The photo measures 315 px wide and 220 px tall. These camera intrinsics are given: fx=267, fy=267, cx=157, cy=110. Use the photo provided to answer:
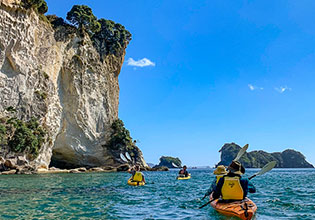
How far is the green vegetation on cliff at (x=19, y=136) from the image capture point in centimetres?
3058

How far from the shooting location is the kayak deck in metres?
7.15

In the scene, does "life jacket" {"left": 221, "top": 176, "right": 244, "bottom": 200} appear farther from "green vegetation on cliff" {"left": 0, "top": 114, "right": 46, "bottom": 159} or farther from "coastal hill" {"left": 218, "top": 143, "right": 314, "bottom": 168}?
"coastal hill" {"left": 218, "top": 143, "right": 314, "bottom": 168}

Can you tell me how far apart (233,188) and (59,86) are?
4054 cm

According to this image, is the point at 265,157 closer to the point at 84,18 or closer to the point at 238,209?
the point at 84,18

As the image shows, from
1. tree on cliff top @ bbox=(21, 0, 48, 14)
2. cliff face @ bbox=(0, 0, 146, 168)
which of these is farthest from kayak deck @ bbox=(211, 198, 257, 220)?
tree on cliff top @ bbox=(21, 0, 48, 14)

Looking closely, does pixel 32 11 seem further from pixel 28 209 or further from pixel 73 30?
pixel 28 209

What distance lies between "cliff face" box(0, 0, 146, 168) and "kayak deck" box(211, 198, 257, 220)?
3047 centimetres

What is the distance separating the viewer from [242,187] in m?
7.95

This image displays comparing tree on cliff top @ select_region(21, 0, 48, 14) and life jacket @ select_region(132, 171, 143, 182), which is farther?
tree on cliff top @ select_region(21, 0, 48, 14)

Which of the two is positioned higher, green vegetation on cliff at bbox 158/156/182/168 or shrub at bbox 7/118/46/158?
shrub at bbox 7/118/46/158

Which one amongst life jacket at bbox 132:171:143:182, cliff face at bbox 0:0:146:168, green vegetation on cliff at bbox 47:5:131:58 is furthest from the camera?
green vegetation on cliff at bbox 47:5:131:58

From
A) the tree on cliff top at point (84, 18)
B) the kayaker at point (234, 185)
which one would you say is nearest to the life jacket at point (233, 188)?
the kayaker at point (234, 185)

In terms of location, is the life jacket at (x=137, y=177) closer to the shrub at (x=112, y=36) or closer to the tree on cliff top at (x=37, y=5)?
the tree on cliff top at (x=37, y=5)

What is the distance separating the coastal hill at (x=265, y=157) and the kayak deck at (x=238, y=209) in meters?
136
